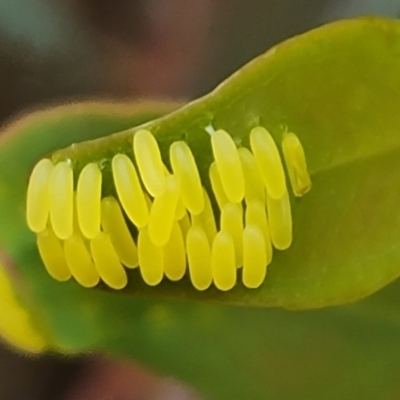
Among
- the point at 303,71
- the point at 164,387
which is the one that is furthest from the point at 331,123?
the point at 164,387

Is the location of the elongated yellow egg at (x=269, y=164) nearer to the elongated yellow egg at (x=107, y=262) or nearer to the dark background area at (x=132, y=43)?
the elongated yellow egg at (x=107, y=262)

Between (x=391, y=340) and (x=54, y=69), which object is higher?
(x=54, y=69)

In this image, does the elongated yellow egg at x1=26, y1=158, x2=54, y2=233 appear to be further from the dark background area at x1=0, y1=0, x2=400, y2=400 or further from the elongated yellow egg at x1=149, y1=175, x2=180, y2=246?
the dark background area at x1=0, y1=0, x2=400, y2=400

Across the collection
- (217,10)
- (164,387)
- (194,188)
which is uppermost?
(217,10)

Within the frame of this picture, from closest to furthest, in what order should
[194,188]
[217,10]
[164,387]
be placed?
[194,188], [164,387], [217,10]

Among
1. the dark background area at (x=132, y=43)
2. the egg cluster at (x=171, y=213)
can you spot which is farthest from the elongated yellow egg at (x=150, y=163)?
the dark background area at (x=132, y=43)

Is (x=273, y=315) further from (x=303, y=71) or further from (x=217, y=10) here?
(x=217, y=10)
